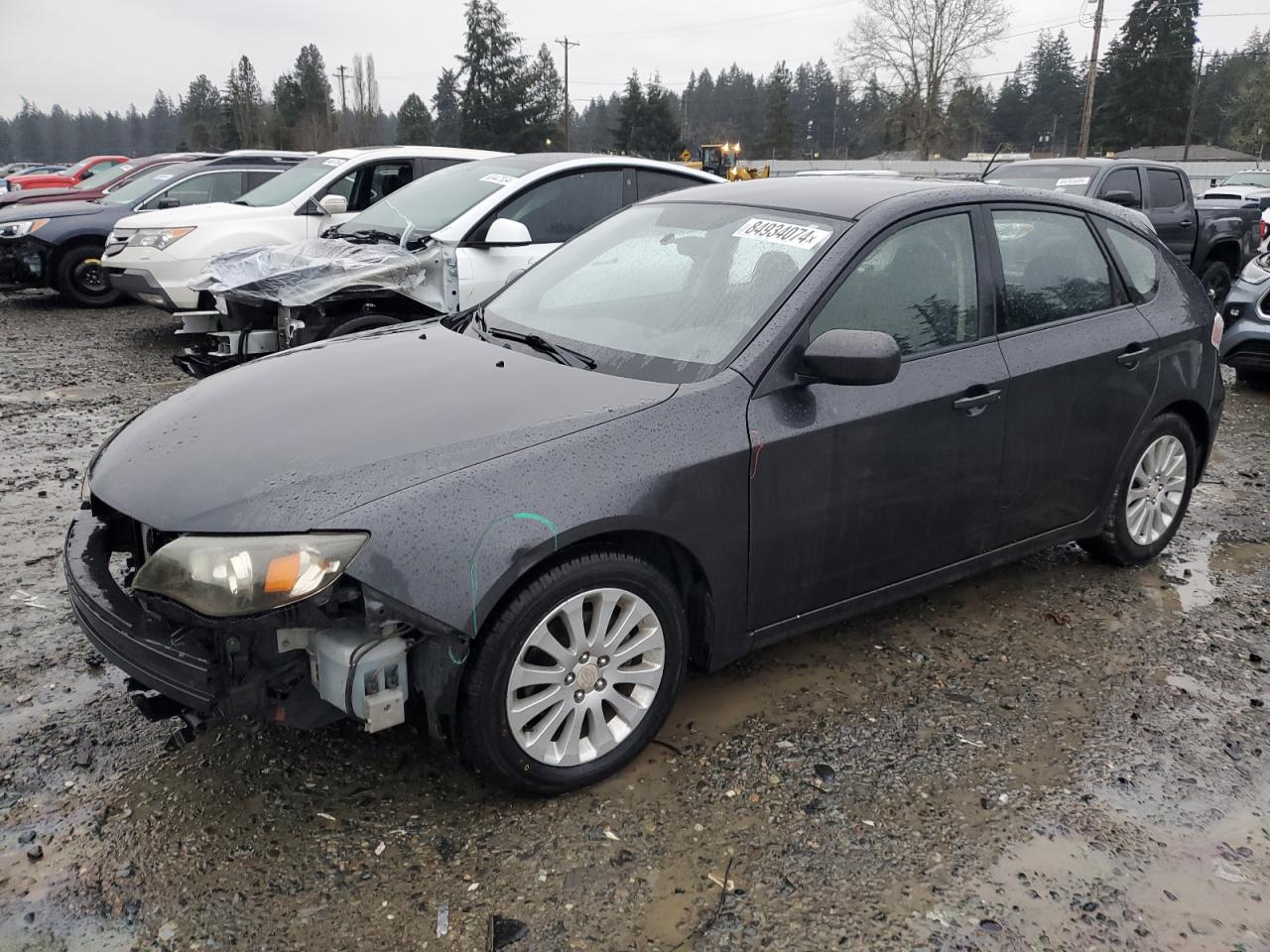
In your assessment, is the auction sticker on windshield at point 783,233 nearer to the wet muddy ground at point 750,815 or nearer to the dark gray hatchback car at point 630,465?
the dark gray hatchback car at point 630,465

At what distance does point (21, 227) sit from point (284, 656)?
11.2 m

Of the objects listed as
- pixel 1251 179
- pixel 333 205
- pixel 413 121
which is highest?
pixel 413 121

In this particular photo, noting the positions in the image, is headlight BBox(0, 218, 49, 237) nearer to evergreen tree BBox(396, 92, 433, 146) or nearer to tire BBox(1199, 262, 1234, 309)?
tire BBox(1199, 262, 1234, 309)

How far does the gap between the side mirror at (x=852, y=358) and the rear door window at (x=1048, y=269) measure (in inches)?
35.8

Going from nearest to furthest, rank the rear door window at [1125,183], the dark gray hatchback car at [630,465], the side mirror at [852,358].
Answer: the dark gray hatchback car at [630,465], the side mirror at [852,358], the rear door window at [1125,183]

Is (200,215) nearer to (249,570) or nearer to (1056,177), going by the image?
(249,570)

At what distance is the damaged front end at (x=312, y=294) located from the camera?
253 inches

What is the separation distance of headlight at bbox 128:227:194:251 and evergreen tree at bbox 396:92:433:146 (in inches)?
2717

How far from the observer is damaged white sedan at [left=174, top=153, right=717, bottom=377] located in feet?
21.2

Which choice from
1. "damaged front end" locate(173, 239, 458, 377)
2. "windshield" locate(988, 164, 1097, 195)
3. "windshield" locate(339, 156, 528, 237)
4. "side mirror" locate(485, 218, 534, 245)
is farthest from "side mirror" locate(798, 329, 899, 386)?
"windshield" locate(988, 164, 1097, 195)

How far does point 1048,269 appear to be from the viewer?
3.88 meters

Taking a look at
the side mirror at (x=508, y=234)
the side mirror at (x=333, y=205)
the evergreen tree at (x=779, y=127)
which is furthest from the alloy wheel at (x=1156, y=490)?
the evergreen tree at (x=779, y=127)

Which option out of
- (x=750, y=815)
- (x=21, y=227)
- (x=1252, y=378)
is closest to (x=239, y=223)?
(x=21, y=227)

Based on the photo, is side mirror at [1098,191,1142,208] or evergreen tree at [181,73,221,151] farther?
evergreen tree at [181,73,221,151]
